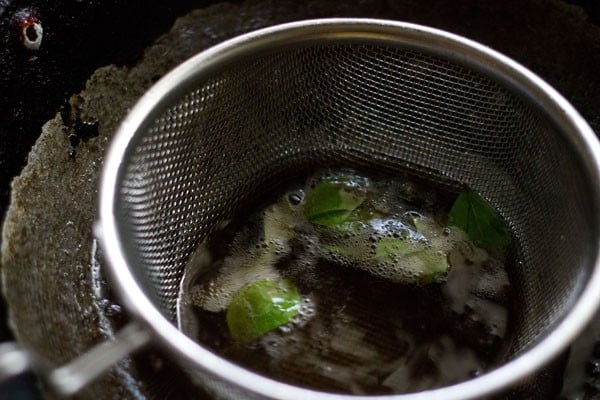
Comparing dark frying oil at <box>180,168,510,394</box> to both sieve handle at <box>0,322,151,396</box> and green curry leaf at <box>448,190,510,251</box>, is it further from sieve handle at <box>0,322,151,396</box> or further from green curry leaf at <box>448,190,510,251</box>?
sieve handle at <box>0,322,151,396</box>

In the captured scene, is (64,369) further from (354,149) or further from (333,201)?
(354,149)

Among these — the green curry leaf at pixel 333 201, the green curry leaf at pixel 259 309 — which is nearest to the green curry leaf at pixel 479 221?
the green curry leaf at pixel 333 201

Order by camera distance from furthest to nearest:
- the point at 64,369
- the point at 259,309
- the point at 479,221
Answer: the point at 479,221 < the point at 259,309 < the point at 64,369

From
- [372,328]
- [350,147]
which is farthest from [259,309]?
[350,147]

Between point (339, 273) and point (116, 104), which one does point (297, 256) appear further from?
point (116, 104)

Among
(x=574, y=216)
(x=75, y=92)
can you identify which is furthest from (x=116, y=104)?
(x=574, y=216)

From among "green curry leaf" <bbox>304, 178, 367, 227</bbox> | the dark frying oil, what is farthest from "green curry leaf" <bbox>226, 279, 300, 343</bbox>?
"green curry leaf" <bbox>304, 178, 367, 227</bbox>

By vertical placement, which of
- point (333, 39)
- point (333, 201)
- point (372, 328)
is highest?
point (333, 39)
